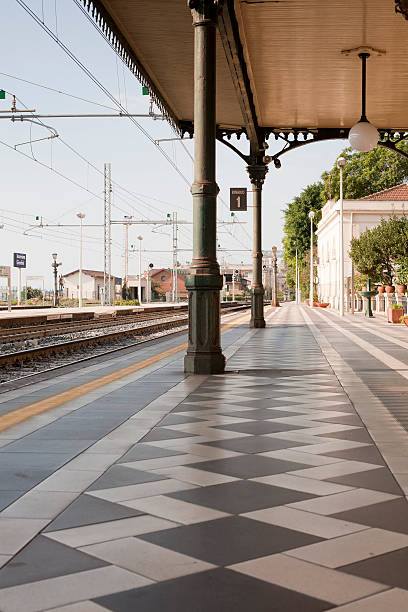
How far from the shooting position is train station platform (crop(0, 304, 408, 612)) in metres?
2.45

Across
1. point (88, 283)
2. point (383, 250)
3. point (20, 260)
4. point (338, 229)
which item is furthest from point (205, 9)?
point (88, 283)

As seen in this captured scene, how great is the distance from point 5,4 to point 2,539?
13365 millimetres

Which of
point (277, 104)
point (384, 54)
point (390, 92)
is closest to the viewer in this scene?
point (384, 54)

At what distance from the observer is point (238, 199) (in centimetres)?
2105

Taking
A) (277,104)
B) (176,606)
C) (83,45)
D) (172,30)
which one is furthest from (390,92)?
(176,606)

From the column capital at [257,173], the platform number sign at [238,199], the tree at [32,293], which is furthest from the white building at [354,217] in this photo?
the tree at [32,293]

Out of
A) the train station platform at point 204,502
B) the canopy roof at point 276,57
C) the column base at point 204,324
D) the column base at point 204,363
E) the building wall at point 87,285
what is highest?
the canopy roof at point 276,57

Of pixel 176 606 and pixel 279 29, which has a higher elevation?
pixel 279 29

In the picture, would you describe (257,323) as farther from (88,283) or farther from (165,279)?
(165,279)

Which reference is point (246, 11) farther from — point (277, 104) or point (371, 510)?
point (371, 510)

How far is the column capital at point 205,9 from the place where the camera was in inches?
353

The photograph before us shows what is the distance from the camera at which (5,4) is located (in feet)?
46.6

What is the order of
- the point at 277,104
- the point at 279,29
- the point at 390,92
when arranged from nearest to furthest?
the point at 279,29
the point at 390,92
the point at 277,104

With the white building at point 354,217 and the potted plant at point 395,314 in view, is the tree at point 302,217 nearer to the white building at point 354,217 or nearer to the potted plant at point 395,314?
the white building at point 354,217
